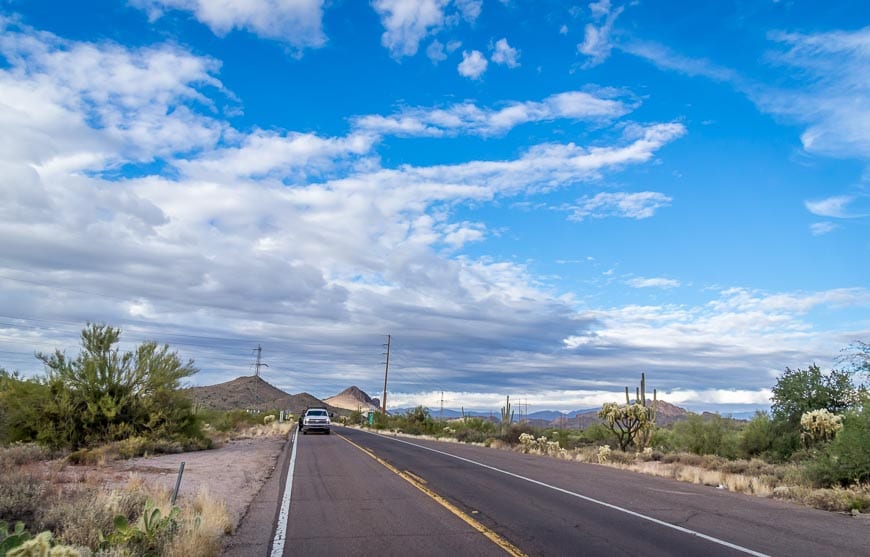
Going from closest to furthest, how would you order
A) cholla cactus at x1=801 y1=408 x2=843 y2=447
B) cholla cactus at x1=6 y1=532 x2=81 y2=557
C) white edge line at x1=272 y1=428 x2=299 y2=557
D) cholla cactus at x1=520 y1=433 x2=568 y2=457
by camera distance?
cholla cactus at x1=6 y1=532 x2=81 y2=557 → white edge line at x1=272 y1=428 x2=299 y2=557 → cholla cactus at x1=801 y1=408 x2=843 y2=447 → cholla cactus at x1=520 y1=433 x2=568 y2=457

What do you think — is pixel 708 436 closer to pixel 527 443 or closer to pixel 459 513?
pixel 527 443

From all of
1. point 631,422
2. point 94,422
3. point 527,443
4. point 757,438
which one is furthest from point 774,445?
point 94,422

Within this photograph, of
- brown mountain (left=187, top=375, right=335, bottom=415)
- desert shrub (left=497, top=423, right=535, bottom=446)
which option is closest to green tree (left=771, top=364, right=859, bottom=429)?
desert shrub (left=497, top=423, right=535, bottom=446)

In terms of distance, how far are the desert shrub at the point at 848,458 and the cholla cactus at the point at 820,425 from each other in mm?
5320

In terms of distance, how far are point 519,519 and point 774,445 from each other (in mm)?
19552

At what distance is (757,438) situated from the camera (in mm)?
27422

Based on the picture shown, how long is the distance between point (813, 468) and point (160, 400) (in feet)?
76.8

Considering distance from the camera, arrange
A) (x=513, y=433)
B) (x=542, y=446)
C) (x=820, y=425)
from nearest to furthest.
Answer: (x=820, y=425), (x=542, y=446), (x=513, y=433)

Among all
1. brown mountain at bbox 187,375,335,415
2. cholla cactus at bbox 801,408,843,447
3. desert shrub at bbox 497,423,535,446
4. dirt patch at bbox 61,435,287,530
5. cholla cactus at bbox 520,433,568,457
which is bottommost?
dirt patch at bbox 61,435,287,530

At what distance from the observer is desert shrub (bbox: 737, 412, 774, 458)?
26.8m

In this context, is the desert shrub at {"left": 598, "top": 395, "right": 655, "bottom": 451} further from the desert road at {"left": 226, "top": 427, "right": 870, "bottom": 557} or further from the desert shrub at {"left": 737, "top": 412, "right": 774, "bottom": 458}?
the desert road at {"left": 226, "top": 427, "right": 870, "bottom": 557}

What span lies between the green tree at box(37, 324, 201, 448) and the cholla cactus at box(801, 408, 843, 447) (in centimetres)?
2401

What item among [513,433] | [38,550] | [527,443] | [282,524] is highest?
[513,433]

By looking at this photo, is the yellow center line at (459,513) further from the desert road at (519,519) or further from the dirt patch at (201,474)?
the dirt patch at (201,474)
